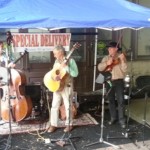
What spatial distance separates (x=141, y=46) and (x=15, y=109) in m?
4.02

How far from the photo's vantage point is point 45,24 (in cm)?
400

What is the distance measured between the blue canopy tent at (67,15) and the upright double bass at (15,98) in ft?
4.35

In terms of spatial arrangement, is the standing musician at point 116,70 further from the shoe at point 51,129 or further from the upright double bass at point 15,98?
the upright double bass at point 15,98

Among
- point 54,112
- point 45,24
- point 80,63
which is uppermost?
point 45,24

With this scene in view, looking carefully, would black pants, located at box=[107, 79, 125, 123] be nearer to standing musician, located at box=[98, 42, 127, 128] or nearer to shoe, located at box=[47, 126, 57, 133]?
standing musician, located at box=[98, 42, 127, 128]

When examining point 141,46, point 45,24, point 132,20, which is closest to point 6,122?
point 45,24

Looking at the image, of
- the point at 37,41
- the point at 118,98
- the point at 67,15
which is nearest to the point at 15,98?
the point at 37,41

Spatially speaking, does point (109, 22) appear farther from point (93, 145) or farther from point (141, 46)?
point (141, 46)

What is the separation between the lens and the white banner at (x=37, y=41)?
19.0 feet

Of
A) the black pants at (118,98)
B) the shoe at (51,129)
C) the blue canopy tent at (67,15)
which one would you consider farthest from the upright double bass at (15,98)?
the black pants at (118,98)

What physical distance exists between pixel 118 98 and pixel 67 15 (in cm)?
216

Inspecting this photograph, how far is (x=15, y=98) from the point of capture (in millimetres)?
5516

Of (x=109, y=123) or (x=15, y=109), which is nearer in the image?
(x=15, y=109)

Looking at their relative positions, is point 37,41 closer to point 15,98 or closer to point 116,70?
point 15,98
